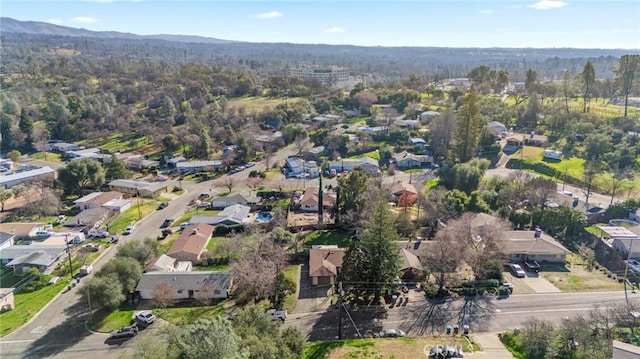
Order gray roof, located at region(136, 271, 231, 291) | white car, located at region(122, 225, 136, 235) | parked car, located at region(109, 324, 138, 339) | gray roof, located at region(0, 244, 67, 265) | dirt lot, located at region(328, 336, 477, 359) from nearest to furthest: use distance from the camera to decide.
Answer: dirt lot, located at region(328, 336, 477, 359), parked car, located at region(109, 324, 138, 339), gray roof, located at region(136, 271, 231, 291), gray roof, located at region(0, 244, 67, 265), white car, located at region(122, 225, 136, 235)

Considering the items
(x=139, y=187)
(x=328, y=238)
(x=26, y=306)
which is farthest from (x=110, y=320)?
(x=139, y=187)

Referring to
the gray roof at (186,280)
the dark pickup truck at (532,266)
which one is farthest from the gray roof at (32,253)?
the dark pickup truck at (532,266)

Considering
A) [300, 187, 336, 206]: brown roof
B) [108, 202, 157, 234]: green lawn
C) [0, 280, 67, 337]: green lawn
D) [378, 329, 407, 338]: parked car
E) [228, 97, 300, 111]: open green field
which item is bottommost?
[0, 280, 67, 337]: green lawn

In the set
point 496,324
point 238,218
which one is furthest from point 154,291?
point 496,324

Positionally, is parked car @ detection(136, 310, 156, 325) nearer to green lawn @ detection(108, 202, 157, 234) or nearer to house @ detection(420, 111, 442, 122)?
green lawn @ detection(108, 202, 157, 234)

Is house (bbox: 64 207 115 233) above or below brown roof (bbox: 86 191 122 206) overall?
below

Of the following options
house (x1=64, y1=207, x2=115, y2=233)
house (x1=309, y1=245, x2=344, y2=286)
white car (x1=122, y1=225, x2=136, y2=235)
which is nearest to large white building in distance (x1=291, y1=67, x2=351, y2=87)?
house (x1=64, y1=207, x2=115, y2=233)
